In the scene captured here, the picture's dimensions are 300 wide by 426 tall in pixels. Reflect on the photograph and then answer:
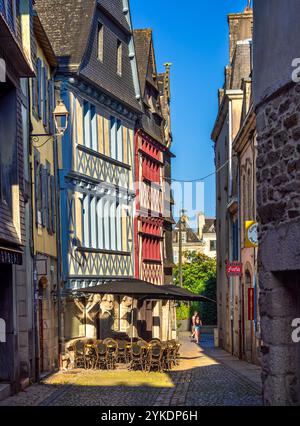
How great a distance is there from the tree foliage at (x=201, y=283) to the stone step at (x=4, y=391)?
45475mm

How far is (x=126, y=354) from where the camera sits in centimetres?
2516

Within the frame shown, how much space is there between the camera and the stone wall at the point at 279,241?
9891 mm

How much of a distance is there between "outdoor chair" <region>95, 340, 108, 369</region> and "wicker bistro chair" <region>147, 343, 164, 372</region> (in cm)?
119

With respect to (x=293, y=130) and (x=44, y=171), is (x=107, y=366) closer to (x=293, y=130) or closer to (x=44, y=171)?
(x=44, y=171)

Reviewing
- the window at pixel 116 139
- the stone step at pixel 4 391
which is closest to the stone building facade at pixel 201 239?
the window at pixel 116 139

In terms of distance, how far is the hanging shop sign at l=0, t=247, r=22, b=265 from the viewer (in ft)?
53.0

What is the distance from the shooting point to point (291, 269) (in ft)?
32.3

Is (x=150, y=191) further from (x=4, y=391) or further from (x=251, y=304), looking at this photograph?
(x=4, y=391)

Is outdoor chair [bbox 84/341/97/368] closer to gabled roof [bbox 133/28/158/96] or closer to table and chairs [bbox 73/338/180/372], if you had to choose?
table and chairs [bbox 73/338/180/372]

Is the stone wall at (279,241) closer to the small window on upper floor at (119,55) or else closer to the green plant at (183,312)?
the small window on upper floor at (119,55)

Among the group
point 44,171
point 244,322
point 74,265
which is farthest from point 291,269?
point 244,322

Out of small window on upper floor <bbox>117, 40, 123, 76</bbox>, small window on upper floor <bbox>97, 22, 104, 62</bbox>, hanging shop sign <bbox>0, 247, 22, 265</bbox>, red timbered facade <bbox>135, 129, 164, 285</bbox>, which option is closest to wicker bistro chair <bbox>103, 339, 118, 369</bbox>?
hanging shop sign <bbox>0, 247, 22, 265</bbox>

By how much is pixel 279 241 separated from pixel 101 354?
1483 centimetres

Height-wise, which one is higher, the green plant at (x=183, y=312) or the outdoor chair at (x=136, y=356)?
the outdoor chair at (x=136, y=356)
